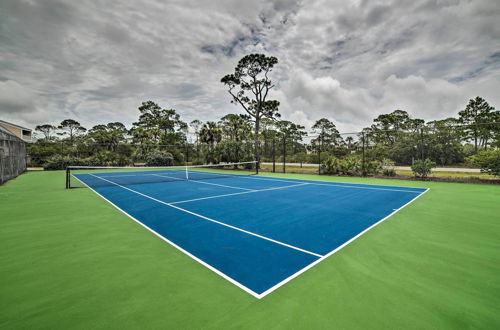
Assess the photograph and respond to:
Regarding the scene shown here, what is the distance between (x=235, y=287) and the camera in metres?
2.47

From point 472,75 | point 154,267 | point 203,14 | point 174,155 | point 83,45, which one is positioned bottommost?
point 154,267

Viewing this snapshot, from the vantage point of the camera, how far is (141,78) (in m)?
23.2

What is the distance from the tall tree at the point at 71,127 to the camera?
6406 cm

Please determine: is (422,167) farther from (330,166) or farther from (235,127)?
(235,127)

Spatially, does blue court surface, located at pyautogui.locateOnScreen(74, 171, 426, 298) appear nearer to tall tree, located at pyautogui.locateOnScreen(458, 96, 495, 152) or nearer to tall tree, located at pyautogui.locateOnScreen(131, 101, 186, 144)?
tall tree, located at pyautogui.locateOnScreen(458, 96, 495, 152)

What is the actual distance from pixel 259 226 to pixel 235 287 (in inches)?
90.0

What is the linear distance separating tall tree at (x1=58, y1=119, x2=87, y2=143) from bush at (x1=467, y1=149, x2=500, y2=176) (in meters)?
82.7

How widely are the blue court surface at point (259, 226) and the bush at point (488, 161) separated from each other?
7042 millimetres

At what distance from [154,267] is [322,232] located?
3096 mm

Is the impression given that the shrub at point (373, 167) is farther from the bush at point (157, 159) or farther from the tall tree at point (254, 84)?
the bush at point (157, 159)

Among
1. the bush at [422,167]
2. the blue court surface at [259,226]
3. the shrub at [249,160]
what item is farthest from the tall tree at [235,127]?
the blue court surface at [259,226]

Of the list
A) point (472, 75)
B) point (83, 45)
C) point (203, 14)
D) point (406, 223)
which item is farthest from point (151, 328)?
point (472, 75)

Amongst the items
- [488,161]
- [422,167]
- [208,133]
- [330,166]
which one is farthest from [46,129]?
[488,161]

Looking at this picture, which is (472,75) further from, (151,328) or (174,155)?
(174,155)
